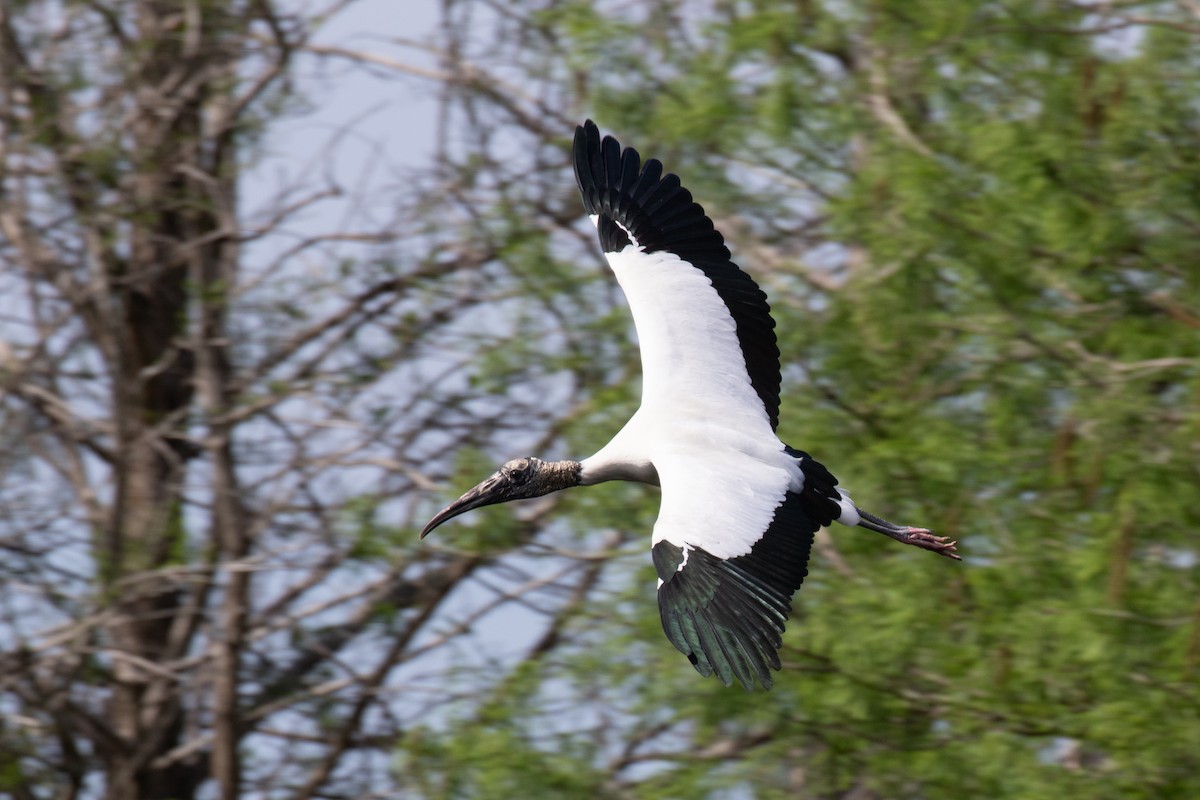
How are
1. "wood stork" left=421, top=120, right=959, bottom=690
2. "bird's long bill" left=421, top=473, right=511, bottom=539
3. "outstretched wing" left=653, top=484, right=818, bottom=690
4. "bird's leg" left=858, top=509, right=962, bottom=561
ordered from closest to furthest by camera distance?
"outstretched wing" left=653, top=484, right=818, bottom=690 → "wood stork" left=421, top=120, right=959, bottom=690 → "bird's leg" left=858, top=509, right=962, bottom=561 → "bird's long bill" left=421, top=473, right=511, bottom=539

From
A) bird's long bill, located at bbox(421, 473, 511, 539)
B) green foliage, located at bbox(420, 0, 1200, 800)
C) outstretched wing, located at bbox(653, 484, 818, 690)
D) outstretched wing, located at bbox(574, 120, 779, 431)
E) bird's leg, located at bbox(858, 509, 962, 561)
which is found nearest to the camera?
outstretched wing, located at bbox(653, 484, 818, 690)

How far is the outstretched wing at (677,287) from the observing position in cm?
620

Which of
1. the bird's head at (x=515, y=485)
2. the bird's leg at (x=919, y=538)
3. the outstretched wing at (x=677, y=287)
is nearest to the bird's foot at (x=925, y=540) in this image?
the bird's leg at (x=919, y=538)

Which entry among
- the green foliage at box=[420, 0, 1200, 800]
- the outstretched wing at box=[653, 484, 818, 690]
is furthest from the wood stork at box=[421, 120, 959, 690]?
the green foliage at box=[420, 0, 1200, 800]

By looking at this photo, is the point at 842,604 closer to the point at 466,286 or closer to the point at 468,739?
the point at 468,739

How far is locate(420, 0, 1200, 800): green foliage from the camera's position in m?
8.05

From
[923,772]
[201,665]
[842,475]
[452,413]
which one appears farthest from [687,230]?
[201,665]

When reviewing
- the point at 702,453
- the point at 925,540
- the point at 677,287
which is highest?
the point at 677,287

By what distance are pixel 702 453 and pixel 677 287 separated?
0.79 metres

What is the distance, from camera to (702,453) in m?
5.79

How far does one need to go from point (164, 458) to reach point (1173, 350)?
216 inches

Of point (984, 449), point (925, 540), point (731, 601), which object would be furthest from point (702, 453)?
point (984, 449)

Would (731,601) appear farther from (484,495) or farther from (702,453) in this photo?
(484,495)

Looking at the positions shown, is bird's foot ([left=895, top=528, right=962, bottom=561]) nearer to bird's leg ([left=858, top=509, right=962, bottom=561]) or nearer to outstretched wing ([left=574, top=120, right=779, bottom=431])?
bird's leg ([left=858, top=509, right=962, bottom=561])
